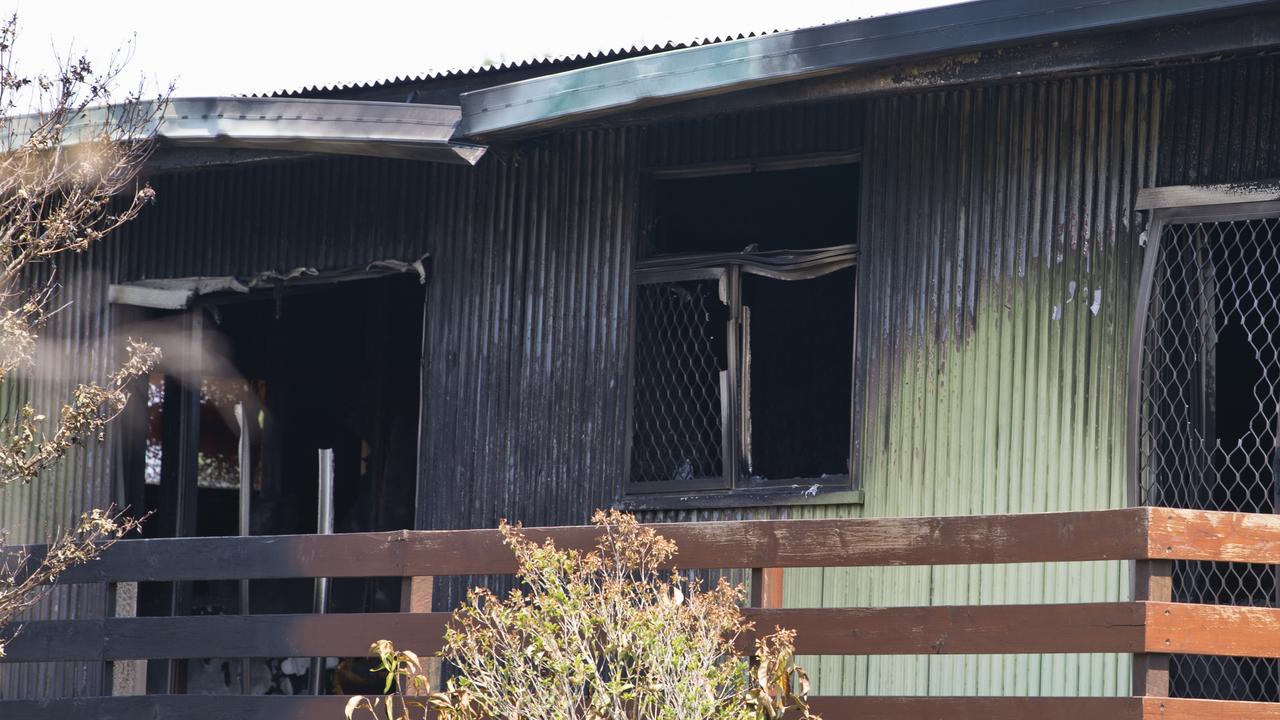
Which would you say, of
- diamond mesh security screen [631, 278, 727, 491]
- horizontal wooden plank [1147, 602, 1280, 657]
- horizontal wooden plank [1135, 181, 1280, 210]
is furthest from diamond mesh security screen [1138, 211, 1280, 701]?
diamond mesh security screen [631, 278, 727, 491]

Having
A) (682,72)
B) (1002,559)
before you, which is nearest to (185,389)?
(682,72)

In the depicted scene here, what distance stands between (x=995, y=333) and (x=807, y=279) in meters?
1.58

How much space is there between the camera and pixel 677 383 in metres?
9.50

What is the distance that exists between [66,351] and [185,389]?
829 mm

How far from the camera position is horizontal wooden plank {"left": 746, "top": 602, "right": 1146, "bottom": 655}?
20.8ft

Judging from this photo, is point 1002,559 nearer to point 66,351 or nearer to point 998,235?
point 998,235

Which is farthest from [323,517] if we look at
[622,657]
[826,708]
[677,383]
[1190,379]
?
[1190,379]

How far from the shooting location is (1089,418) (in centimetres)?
806

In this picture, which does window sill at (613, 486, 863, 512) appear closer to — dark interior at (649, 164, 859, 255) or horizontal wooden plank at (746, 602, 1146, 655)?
horizontal wooden plank at (746, 602, 1146, 655)

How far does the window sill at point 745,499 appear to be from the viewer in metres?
8.69

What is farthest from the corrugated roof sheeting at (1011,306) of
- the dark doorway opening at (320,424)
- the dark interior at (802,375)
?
the dark doorway opening at (320,424)

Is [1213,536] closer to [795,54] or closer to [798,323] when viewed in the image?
[795,54]

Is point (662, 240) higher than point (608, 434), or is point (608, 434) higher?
point (662, 240)

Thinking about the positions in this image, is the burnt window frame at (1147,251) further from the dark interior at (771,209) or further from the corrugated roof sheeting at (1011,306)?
the dark interior at (771,209)
